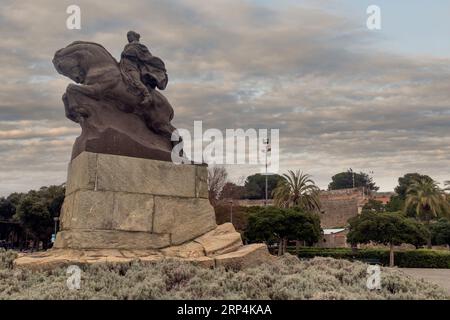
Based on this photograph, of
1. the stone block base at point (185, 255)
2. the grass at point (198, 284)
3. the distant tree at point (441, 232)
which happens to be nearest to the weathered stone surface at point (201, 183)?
the stone block base at point (185, 255)

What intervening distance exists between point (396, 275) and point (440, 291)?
678 mm

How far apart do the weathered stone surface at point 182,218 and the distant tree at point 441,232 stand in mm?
43982

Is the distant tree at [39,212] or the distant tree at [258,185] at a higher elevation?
the distant tree at [258,185]

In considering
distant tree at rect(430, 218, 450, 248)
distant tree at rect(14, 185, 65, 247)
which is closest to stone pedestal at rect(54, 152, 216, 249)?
distant tree at rect(14, 185, 65, 247)

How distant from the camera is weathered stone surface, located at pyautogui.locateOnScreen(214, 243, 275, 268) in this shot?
7848 mm

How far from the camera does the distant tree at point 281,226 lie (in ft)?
119

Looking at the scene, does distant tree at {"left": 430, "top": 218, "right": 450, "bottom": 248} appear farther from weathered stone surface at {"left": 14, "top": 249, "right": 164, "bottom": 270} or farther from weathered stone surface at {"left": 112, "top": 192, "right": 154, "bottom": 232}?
weathered stone surface at {"left": 14, "top": 249, "right": 164, "bottom": 270}

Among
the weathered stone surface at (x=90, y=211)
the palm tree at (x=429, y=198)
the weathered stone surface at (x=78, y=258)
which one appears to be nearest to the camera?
the weathered stone surface at (x=78, y=258)

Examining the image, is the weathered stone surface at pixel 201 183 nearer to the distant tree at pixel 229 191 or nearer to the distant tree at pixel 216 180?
the distant tree at pixel 216 180

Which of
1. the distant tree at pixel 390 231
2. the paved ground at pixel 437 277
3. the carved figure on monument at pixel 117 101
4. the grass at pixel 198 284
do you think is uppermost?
the carved figure on monument at pixel 117 101

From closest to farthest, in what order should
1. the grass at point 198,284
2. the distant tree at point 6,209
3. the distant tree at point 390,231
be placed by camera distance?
the grass at point 198,284 → the distant tree at point 390,231 → the distant tree at point 6,209

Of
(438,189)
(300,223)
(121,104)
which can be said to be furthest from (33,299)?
(438,189)
